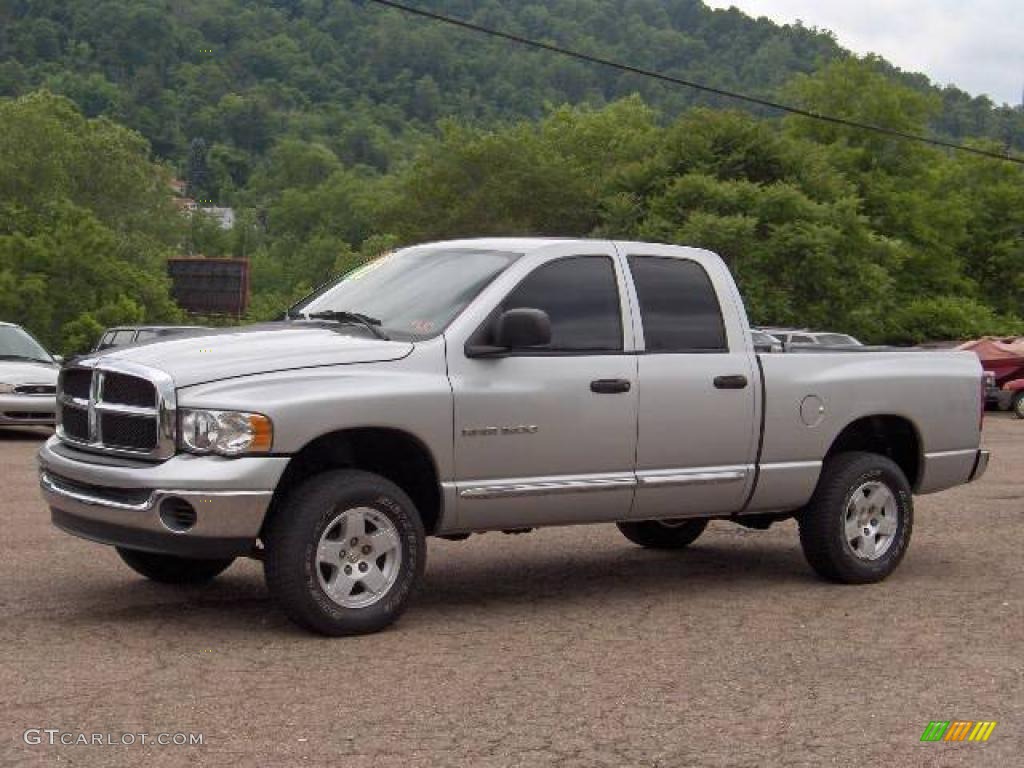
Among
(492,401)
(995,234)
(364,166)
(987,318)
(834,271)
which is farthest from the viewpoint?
(364,166)

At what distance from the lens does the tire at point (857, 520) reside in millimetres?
9766

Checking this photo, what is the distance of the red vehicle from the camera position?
35.2m

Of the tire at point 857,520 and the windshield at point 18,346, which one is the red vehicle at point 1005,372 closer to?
the windshield at point 18,346

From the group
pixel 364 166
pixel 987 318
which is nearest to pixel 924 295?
pixel 987 318

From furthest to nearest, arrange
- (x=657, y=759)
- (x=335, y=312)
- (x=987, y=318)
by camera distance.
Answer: (x=987, y=318) → (x=335, y=312) → (x=657, y=759)

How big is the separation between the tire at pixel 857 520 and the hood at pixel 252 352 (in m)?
3.01

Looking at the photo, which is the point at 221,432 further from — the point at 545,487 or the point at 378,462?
the point at 545,487

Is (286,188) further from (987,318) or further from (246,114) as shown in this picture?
(987,318)

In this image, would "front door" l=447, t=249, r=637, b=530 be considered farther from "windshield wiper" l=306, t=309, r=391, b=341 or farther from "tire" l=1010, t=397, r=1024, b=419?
"tire" l=1010, t=397, r=1024, b=419

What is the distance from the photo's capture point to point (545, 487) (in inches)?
334

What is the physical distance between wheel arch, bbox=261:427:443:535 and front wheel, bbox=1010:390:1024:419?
1123 inches

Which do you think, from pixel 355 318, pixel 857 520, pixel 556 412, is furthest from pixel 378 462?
pixel 857 520

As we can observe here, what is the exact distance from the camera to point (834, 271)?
55.3 m

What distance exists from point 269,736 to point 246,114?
175 metres
